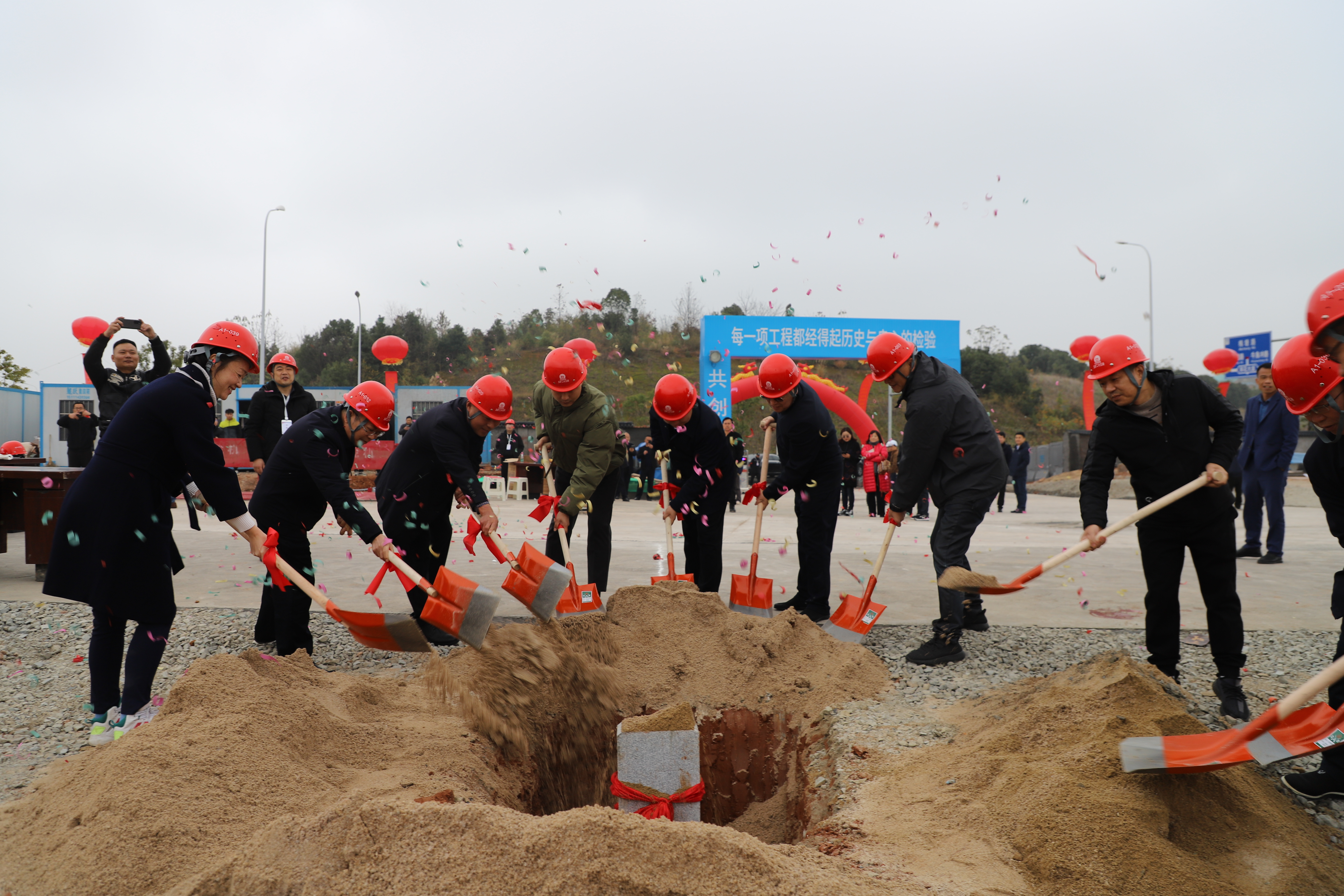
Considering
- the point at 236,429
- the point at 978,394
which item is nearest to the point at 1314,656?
the point at 236,429

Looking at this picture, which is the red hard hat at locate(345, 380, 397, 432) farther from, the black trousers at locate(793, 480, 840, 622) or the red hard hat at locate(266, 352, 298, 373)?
the black trousers at locate(793, 480, 840, 622)

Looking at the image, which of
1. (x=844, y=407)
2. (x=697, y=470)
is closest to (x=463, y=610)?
(x=697, y=470)

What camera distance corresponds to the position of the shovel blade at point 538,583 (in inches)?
160

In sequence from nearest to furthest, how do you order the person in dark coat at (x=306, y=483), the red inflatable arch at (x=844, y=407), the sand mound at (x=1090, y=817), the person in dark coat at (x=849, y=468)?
the sand mound at (x=1090, y=817) < the person in dark coat at (x=306, y=483) < the person in dark coat at (x=849, y=468) < the red inflatable arch at (x=844, y=407)

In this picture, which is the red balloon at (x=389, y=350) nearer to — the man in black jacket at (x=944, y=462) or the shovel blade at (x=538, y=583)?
the shovel blade at (x=538, y=583)

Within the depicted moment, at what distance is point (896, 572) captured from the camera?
23.9 feet

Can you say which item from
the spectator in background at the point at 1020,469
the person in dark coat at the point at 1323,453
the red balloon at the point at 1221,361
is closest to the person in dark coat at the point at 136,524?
the person in dark coat at the point at 1323,453

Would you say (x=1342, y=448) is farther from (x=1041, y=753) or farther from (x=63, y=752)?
(x=63, y=752)

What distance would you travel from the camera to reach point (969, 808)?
7.97 feet

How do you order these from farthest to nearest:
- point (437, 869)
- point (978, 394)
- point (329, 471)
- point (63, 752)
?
point (978, 394)
point (329, 471)
point (63, 752)
point (437, 869)

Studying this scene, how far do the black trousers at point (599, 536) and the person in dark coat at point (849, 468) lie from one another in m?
9.44

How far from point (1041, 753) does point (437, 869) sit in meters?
1.98

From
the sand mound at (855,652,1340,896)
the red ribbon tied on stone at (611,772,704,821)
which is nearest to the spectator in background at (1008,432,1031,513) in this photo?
the sand mound at (855,652,1340,896)

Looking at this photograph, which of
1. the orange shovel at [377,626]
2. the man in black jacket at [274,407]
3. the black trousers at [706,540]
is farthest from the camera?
the man in black jacket at [274,407]
